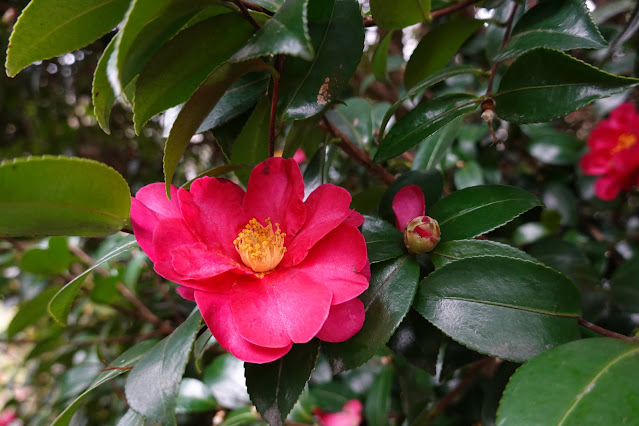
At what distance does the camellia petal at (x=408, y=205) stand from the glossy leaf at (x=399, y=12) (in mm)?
188

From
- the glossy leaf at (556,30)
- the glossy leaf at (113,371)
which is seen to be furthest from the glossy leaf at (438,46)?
the glossy leaf at (113,371)

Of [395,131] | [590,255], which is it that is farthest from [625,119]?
[395,131]

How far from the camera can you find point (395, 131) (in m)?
0.52

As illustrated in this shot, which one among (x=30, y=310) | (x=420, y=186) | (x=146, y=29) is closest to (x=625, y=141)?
A: (x=420, y=186)

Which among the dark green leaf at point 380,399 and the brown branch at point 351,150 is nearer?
the brown branch at point 351,150

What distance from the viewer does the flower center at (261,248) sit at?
48cm

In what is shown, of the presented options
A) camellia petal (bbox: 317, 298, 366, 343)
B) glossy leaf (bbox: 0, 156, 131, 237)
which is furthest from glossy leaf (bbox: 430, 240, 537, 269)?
glossy leaf (bbox: 0, 156, 131, 237)

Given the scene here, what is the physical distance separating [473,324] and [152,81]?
0.39m

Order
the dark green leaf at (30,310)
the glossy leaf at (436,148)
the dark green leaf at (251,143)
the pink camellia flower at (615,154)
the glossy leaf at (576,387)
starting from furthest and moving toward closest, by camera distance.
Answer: the pink camellia flower at (615,154) < the dark green leaf at (30,310) < the glossy leaf at (436,148) < the dark green leaf at (251,143) < the glossy leaf at (576,387)

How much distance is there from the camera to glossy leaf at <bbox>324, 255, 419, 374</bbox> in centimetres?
41

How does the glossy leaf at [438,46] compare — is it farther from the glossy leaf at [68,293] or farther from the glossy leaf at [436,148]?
the glossy leaf at [68,293]

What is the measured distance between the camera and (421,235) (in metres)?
0.47

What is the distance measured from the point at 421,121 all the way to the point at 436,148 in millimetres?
235

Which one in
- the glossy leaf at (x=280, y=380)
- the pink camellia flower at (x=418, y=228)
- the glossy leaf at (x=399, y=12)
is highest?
the glossy leaf at (x=399, y=12)
